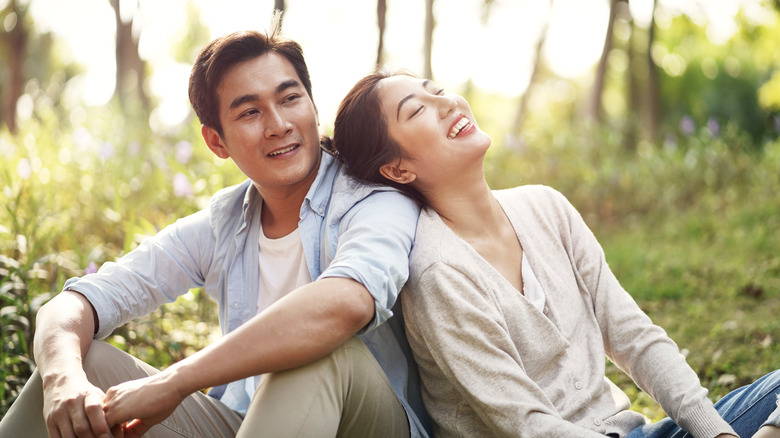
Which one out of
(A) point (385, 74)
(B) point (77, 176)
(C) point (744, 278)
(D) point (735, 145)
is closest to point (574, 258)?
(A) point (385, 74)

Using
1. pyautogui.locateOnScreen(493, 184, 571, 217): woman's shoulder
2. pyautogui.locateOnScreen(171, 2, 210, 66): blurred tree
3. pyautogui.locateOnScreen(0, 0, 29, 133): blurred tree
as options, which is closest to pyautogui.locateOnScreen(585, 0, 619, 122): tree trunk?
pyautogui.locateOnScreen(0, 0, 29, 133): blurred tree

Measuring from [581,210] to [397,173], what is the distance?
4.69 m

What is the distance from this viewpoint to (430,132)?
2037mm

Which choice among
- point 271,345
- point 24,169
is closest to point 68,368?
point 271,345

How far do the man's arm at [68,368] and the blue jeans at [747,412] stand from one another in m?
1.36

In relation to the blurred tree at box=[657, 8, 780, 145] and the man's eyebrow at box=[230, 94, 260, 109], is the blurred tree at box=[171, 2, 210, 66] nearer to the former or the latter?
the blurred tree at box=[657, 8, 780, 145]

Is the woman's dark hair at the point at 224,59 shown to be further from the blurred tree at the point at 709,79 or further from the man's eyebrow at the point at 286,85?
the blurred tree at the point at 709,79

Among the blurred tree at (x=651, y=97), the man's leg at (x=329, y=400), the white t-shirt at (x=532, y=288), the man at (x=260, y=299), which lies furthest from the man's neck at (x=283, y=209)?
the blurred tree at (x=651, y=97)

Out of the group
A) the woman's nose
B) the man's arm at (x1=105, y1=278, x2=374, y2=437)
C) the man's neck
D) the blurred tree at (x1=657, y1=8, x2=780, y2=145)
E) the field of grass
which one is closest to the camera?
the man's arm at (x1=105, y1=278, x2=374, y2=437)

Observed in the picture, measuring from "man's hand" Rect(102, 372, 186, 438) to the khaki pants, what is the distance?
7.5 inches

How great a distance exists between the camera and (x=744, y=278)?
4.41 metres

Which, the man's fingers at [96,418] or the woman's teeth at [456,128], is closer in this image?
the man's fingers at [96,418]

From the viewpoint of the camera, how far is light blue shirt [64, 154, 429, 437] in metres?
1.81

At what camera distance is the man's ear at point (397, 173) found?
210cm
